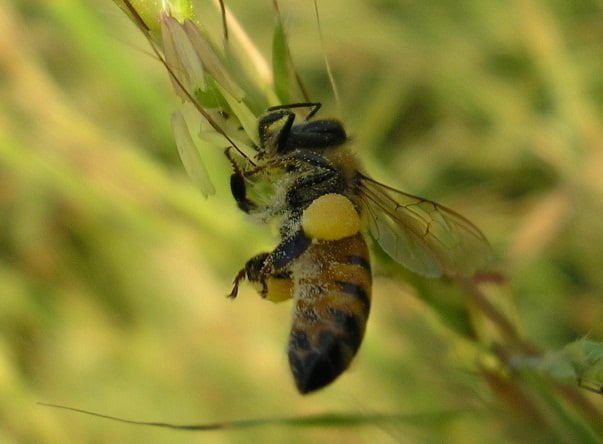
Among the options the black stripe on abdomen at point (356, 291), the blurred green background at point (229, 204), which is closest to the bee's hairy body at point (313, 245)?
the black stripe on abdomen at point (356, 291)

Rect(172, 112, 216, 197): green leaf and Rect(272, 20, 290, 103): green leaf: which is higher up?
Rect(272, 20, 290, 103): green leaf

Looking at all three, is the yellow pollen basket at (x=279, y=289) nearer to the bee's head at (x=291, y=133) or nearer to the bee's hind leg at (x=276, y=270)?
the bee's hind leg at (x=276, y=270)

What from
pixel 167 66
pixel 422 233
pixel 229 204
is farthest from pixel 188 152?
pixel 229 204

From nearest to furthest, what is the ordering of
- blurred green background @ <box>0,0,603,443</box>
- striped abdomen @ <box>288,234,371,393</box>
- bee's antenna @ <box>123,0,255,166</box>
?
bee's antenna @ <box>123,0,255,166</box>, striped abdomen @ <box>288,234,371,393</box>, blurred green background @ <box>0,0,603,443</box>

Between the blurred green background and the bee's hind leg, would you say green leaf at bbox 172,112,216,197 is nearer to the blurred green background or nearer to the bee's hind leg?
the bee's hind leg

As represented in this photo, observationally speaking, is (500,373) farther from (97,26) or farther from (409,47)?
(409,47)

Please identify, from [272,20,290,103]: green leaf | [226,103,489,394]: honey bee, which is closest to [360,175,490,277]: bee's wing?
[226,103,489,394]: honey bee

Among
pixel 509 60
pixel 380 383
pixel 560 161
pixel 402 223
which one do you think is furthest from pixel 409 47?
pixel 402 223

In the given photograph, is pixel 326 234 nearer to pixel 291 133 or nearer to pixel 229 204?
pixel 291 133
